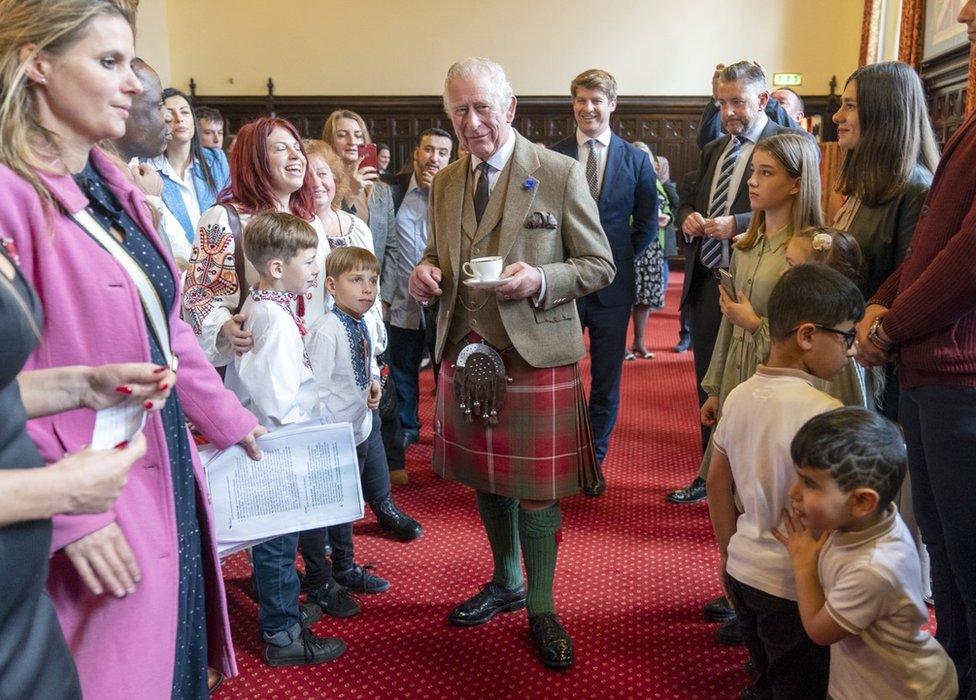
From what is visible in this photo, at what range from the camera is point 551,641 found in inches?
88.3

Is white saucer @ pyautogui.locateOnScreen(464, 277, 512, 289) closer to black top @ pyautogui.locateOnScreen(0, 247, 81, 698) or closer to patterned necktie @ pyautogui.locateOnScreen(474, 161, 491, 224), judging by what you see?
patterned necktie @ pyautogui.locateOnScreen(474, 161, 491, 224)

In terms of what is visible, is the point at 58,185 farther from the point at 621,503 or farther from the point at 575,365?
the point at 621,503

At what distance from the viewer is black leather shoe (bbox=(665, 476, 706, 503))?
136 inches

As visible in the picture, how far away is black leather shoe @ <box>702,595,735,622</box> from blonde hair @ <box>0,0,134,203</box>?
214 cm

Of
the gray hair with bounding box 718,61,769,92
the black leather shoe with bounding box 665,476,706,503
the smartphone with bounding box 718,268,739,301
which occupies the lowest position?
the black leather shoe with bounding box 665,476,706,503

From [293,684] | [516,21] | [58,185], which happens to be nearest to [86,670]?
[58,185]

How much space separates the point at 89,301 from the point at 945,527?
171 centimetres

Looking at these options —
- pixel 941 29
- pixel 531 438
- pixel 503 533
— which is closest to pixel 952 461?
pixel 531 438

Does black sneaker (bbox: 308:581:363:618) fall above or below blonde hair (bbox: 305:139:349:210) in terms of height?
below

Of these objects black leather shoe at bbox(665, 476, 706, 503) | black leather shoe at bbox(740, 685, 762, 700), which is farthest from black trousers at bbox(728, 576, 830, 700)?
black leather shoe at bbox(665, 476, 706, 503)

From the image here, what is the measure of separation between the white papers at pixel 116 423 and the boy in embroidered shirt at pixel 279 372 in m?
0.91

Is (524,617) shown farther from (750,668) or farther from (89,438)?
(89,438)

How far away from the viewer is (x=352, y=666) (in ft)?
7.43

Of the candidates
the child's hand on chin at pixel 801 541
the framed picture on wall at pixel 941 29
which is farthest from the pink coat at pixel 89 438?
the framed picture on wall at pixel 941 29
